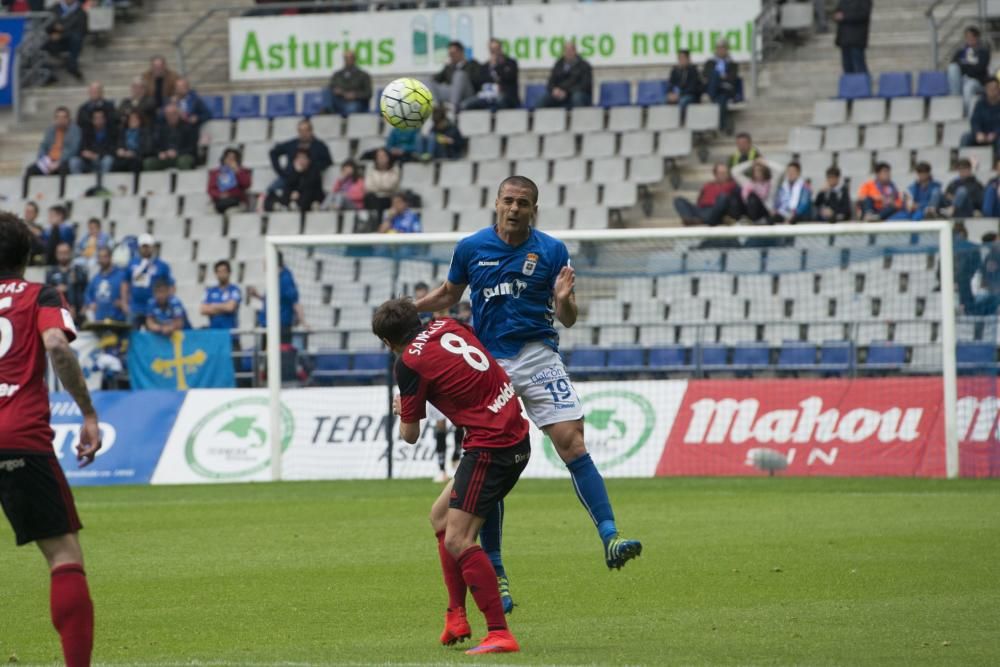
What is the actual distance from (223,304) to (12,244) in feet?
55.4

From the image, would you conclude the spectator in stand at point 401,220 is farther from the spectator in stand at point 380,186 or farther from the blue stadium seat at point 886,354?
the blue stadium seat at point 886,354

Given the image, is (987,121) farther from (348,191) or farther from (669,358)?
(348,191)

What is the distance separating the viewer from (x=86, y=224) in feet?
95.8

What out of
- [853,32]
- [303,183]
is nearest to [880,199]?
[853,32]

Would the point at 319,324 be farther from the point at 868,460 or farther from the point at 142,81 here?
the point at 142,81

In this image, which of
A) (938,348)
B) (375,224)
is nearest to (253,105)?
(375,224)

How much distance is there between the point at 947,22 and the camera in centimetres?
2988

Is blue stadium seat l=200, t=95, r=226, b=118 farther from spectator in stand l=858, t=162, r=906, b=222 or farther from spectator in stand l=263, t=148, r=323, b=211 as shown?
spectator in stand l=858, t=162, r=906, b=222

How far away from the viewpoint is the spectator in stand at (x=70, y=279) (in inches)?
1016

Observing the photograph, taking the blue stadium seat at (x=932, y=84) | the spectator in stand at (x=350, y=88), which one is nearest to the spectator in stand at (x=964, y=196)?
the blue stadium seat at (x=932, y=84)

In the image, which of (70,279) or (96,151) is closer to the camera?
(70,279)

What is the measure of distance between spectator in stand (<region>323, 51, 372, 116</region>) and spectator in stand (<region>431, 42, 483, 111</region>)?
1266 millimetres

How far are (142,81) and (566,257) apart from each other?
22104 millimetres

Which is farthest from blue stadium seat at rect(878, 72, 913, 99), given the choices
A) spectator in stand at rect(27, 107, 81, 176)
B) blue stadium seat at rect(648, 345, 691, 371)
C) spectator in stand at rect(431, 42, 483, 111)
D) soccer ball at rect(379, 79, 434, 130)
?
soccer ball at rect(379, 79, 434, 130)
